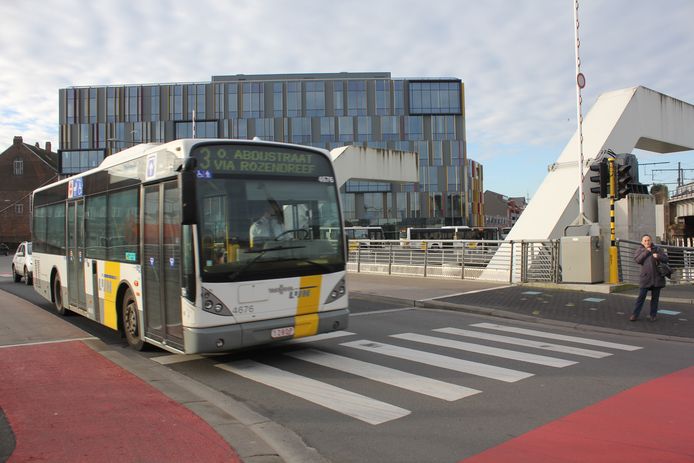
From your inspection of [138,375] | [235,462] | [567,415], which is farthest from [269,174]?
[567,415]

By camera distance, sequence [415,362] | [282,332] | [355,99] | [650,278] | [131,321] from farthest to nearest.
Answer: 1. [355,99]
2. [650,278]
3. [131,321]
4. [415,362]
5. [282,332]

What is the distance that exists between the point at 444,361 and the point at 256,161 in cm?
370

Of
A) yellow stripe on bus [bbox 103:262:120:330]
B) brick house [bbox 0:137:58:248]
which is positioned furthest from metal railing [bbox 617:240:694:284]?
brick house [bbox 0:137:58:248]

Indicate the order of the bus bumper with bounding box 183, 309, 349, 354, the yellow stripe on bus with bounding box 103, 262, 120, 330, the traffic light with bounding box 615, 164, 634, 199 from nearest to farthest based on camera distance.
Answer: the bus bumper with bounding box 183, 309, 349, 354 < the yellow stripe on bus with bounding box 103, 262, 120, 330 < the traffic light with bounding box 615, 164, 634, 199

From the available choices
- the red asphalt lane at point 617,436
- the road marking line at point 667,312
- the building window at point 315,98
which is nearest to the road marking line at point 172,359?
the red asphalt lane at point 617,436

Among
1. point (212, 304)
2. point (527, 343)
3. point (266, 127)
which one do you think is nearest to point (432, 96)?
point (266, 127)

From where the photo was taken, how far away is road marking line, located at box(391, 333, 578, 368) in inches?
292

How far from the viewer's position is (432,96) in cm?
6725

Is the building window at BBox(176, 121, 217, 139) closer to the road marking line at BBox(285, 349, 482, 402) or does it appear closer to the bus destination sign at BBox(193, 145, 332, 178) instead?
the bus destination sign at BBox(193, 145, 332, 178)

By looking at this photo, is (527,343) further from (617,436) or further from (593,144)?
(593,144)

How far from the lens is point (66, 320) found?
453 inches

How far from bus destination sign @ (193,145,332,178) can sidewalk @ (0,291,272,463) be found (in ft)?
8.73

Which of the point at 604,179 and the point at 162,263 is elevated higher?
the point at 604,179

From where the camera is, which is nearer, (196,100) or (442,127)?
(196,100)
